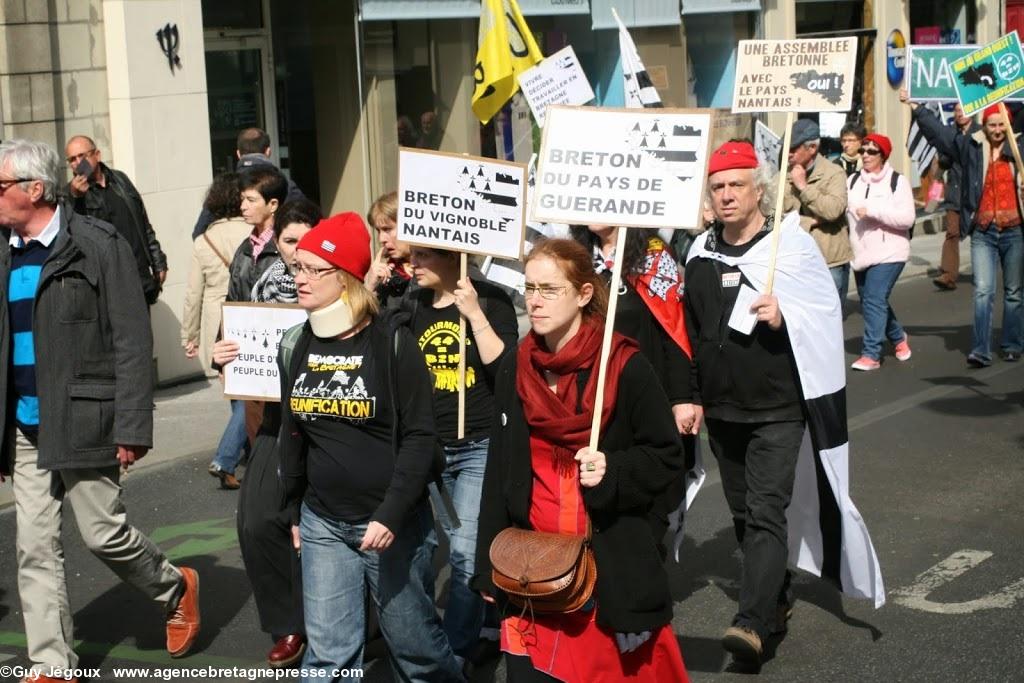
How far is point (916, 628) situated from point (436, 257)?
249 cm

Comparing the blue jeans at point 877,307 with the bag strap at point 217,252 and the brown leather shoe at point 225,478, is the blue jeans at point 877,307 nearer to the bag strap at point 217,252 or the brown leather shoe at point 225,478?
the brown leather shoe at point 225,478

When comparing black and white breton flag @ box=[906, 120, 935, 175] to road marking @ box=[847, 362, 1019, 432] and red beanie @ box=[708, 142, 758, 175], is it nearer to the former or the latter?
road marking @ box=[847, 362, 1019, 432]

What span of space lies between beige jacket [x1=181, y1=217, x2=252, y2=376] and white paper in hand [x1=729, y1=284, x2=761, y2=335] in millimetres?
3558

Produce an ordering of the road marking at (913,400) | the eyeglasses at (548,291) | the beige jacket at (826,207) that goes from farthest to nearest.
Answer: the beige jacket at (826,207)
the road marking at (913,400)
the eyeglasses at (548,291)

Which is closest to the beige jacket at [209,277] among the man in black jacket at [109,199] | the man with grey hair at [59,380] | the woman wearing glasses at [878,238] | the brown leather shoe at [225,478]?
the brown leather shoe at [225,478]

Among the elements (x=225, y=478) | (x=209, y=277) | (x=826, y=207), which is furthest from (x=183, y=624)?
(x=826, y=207)

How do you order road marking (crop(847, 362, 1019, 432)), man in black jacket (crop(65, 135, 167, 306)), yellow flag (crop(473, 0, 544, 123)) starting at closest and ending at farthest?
yellow flag (crop(473, 0, 544, 123)) < road marking (crop(847, 362, 1019, 432)) < man in black jacket (crop(65, 135, 167, 306))

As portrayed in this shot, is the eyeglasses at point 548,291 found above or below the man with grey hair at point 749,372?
above

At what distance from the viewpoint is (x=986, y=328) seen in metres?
12.2

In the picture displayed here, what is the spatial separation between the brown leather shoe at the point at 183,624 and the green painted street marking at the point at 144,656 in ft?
0.17

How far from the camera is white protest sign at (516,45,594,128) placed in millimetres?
10094

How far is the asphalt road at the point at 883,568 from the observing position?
6.16 meters

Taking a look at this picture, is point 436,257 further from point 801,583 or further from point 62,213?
point 801,583

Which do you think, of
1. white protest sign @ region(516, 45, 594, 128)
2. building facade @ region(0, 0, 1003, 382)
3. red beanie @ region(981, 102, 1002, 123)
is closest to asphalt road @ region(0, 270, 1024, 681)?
red beanie @ region(981, 102, 1002, 123)
